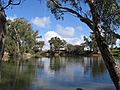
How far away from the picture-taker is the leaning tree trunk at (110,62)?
720 cm

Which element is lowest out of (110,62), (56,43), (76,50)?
(110,62)

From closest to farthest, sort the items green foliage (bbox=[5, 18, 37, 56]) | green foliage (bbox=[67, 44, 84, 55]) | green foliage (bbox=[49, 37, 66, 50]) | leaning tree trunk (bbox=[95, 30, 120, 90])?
leaning tree trunk (bbox=[95, 30, 120, 90])
green foliage (bbox=[5, 18, 37, 56])
green foliage (bbox=[67, 44, 84, 55])
green foliage (bbox=[49, 37, 66, 50])

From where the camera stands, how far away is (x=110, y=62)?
289 inches

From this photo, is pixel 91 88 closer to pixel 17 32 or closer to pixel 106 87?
pixel 106 87

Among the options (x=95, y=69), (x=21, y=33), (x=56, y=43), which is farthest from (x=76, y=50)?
(x=95, y=69)

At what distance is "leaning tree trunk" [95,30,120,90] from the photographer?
7.20 metres

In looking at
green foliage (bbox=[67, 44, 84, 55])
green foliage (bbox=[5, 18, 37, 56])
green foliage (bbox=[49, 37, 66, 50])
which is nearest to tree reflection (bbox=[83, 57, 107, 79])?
green foliage (bbox=[5, 18, 37, 56])

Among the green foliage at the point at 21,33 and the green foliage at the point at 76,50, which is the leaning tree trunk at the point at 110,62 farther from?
the green foliage at the point at 76,50

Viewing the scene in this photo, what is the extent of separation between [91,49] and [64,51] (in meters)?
11.6

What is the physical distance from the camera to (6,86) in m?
21.5

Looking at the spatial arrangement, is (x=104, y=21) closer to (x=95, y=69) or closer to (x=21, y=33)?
(x=95, y=69)

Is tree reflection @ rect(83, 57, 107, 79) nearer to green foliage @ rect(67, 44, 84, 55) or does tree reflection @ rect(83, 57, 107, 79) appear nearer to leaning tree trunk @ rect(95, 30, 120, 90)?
leaning tree trunk @ rect(95, 30, 120, 90)

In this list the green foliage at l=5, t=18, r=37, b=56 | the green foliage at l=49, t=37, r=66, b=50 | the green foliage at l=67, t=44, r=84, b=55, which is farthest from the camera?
the green foliage at l=49, t=37, r=66, b=50

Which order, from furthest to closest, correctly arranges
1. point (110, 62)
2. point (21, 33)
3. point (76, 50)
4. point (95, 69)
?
1. point (76, 50)
2. point (21, 33)
3. point (95, 69)
4. point (110, 62)
